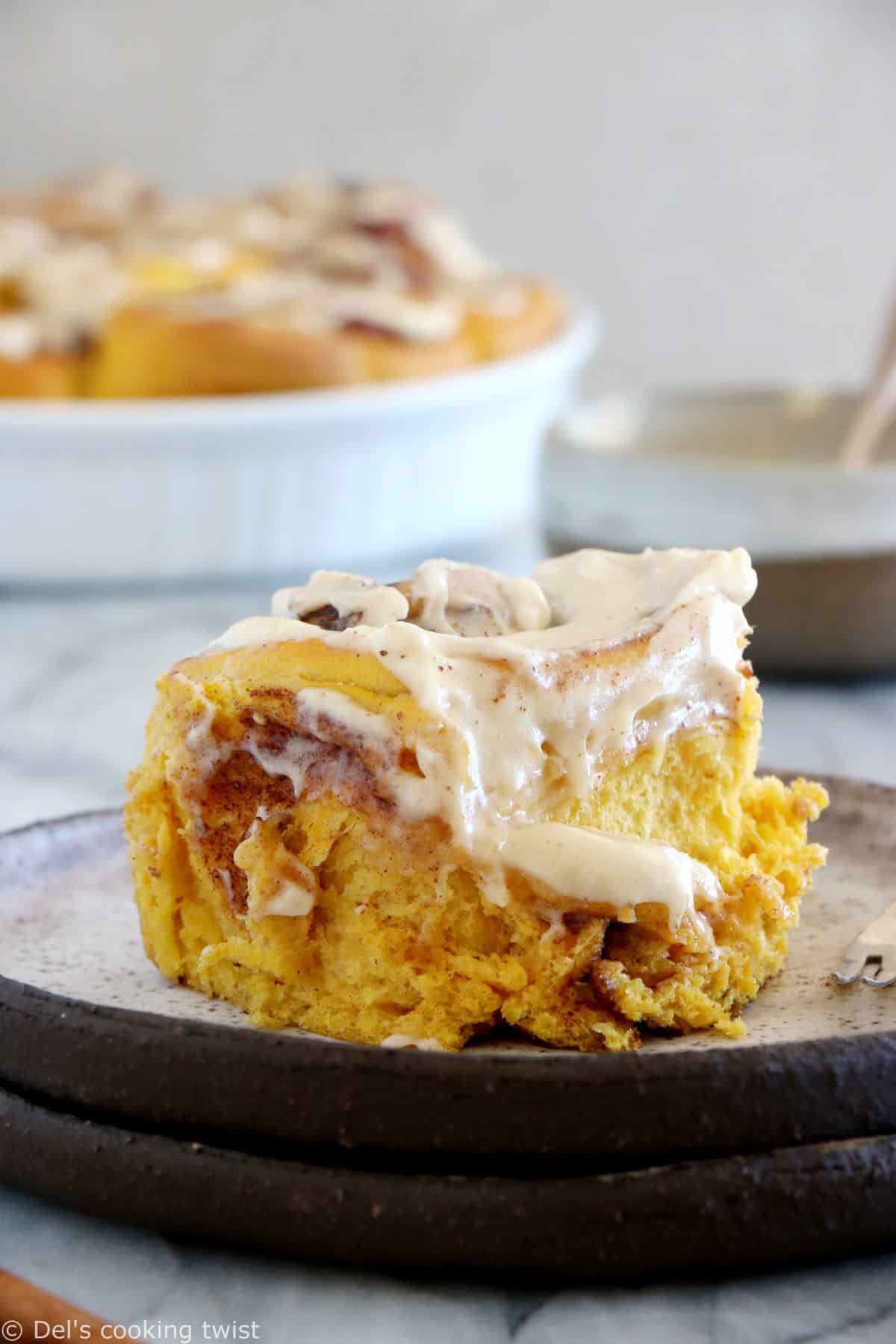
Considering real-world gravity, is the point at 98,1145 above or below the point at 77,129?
above

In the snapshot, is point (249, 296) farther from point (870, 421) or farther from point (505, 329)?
point (870, 421)

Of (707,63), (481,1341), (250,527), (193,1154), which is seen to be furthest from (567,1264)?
(707,63)

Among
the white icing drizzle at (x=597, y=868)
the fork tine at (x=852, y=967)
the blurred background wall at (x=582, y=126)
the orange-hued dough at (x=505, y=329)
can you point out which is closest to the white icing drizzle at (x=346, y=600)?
the white icing drizzle at (x=597, y=868)

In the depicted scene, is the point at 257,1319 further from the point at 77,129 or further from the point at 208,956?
the point at 77,129

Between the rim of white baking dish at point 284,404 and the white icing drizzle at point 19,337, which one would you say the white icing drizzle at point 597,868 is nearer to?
the rim of white baking dish at point 284,404

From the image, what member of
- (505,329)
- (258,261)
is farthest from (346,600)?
(258,261)
